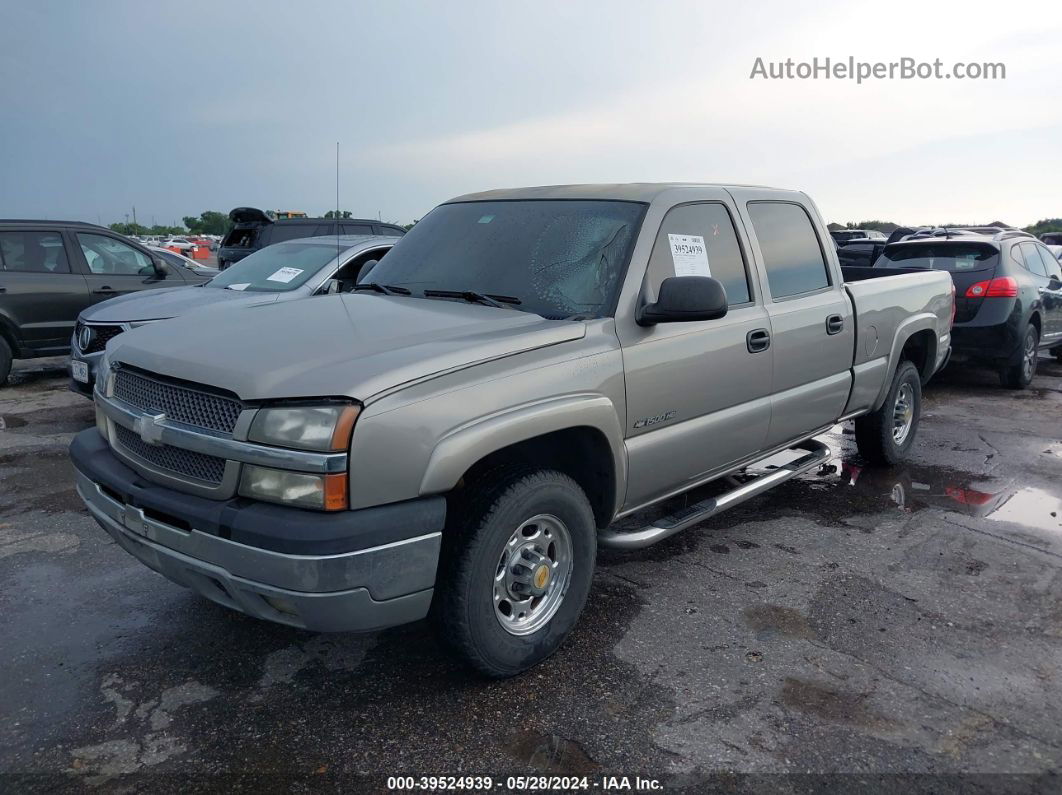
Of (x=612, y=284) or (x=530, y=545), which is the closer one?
(x=530, y=545)

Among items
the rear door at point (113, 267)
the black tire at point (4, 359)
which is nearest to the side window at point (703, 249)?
the rear door at point (113, 267)

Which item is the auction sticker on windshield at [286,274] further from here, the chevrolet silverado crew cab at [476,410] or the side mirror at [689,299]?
the side mirror at [689,299]

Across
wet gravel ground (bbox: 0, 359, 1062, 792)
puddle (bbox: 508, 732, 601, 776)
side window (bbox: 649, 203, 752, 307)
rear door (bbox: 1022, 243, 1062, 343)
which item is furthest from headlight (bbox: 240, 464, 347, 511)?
rear door (bbox: 1022, 243, 1062, 343)

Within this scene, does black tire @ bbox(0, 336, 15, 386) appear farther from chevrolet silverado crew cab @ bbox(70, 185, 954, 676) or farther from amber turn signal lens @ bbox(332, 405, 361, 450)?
amber turn signal lens @ bbox(332, 405, 361, 450)

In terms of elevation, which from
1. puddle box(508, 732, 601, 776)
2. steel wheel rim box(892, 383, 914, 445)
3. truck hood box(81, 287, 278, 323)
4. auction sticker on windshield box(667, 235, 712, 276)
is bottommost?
puddle box(508, 732, 601, 776)

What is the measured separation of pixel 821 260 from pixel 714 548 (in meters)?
1.82

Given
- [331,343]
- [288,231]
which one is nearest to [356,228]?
[288,231]

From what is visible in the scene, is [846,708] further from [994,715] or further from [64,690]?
[64,690]

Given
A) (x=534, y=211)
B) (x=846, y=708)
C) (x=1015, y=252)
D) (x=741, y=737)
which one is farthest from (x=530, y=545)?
(x=1015, y=252)

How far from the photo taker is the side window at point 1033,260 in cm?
954

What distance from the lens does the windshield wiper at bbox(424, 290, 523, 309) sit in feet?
11.8

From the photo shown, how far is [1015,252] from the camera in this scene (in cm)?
930

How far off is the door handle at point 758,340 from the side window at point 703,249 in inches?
6.5

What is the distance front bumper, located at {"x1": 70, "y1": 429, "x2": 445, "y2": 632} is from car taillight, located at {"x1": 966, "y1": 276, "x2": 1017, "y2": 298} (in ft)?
26.4
